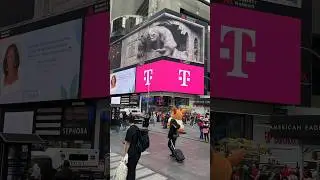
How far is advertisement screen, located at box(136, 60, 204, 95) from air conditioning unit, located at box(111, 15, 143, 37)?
0.49 meters

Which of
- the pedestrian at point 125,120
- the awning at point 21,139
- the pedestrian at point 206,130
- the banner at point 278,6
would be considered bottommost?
the awning at point 21,139

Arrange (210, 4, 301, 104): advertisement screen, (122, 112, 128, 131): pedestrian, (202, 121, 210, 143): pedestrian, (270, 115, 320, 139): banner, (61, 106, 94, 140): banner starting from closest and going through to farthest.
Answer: (122, 112, 128, 131): pedestrian
(202, 121, 210, 143): pedestrian
(270, 115, 320, 139): banner
(210, 4, 301, 104): advertisement screen
(61, 106, 94, 140): banner

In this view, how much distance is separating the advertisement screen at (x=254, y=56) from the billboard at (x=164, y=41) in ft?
1.55

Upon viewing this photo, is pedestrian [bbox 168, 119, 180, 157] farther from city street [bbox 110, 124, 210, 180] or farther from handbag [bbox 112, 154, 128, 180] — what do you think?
handbag [bbox 112, 154, 128, 180]

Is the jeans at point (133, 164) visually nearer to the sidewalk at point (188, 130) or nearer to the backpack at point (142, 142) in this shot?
the backpack at point (142, 142)

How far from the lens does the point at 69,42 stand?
24.7 ft

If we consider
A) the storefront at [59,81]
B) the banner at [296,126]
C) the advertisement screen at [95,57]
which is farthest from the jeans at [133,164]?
the banner at [296,126]

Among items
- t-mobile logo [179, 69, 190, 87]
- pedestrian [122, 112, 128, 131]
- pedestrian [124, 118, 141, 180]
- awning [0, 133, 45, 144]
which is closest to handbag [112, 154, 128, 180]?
pedestrian [124, 118, 141, 180]

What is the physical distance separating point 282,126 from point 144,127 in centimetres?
185

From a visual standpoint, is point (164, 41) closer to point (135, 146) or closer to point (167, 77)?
point (167, 77)

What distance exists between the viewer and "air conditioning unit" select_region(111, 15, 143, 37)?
5968 millimetres

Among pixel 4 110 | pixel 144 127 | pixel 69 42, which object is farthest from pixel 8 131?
pixel 144 127

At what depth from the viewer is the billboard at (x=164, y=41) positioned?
5715 millimetres

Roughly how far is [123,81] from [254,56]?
182 centimetres
